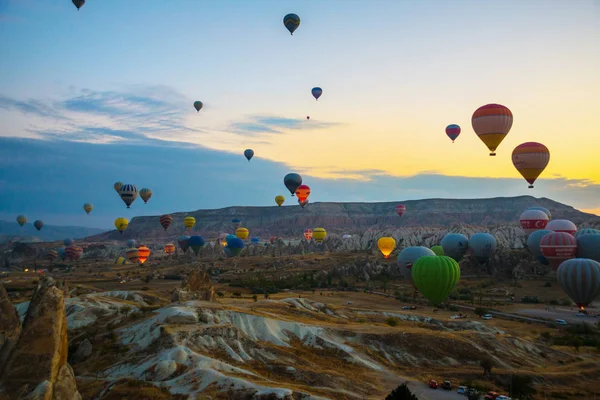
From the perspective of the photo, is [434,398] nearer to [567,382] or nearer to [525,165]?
[567,382]

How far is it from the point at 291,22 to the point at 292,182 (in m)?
30.5

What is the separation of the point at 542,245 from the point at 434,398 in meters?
49.9

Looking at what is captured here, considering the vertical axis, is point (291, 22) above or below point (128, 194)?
above

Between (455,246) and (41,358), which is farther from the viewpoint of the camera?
(455,246)

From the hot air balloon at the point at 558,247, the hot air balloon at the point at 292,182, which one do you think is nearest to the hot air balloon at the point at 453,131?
the hot air balloon at the point at 558,247

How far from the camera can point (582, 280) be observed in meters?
49.7

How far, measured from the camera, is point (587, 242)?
67.5 m

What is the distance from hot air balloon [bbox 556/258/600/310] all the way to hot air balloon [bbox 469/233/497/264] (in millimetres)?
31941

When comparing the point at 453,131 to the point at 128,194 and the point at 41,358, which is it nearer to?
the point at 128,194

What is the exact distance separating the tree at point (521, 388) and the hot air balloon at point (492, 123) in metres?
31.9

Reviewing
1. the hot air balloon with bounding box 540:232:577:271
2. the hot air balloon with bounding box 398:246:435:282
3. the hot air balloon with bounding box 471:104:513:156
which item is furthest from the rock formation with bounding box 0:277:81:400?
the hot air balloon with bounding box 540:232:577:271

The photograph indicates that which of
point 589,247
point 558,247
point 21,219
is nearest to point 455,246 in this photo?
point 558,247

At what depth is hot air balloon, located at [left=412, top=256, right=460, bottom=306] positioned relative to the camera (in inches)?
1821

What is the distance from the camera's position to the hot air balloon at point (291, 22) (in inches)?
2928
